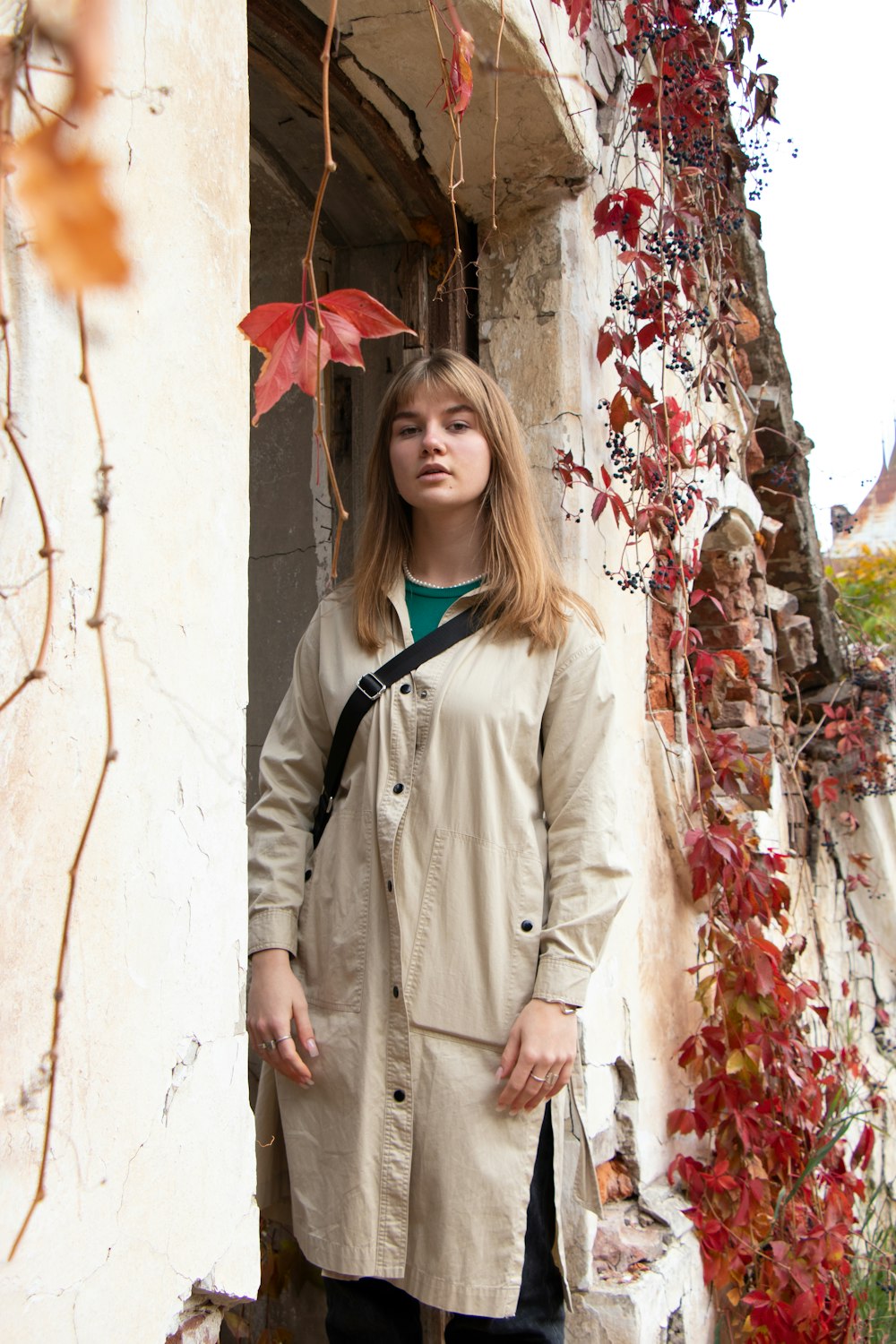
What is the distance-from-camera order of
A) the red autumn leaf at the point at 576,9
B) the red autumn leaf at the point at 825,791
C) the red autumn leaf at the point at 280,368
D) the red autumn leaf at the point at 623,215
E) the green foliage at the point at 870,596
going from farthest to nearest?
the green foliage at the point at 870,596, the red autumn leaf at the point at 825,791, the red autumn leaf at the point at 623,215, the red autumn leaf at the point at 576,9, the red autumn leaf at the point at 280,368

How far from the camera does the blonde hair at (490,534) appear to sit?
6.25 feet

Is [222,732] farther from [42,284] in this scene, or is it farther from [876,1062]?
[876,1062]

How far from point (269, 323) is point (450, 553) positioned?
0.78m

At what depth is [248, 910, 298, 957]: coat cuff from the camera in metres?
1.83

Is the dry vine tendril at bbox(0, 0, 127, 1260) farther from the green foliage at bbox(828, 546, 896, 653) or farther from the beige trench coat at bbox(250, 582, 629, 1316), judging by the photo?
the green foliage at bbox(828, 546, 896, 653)

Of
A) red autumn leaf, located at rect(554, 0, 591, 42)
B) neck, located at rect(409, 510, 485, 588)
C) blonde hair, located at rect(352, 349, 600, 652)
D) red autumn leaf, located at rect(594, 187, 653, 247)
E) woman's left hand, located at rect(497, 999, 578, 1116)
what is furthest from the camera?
red autumn leaf, located at rect(594, 187, 653, 247)

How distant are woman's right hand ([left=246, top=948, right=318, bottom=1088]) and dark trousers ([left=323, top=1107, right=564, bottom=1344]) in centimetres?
35

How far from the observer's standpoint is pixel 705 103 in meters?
3.03

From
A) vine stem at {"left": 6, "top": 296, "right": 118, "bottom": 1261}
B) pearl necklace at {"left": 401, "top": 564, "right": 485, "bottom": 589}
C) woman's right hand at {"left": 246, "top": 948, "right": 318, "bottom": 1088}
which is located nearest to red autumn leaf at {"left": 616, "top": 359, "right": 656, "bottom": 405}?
pearl necklace at {"left": 401, "top": 564, "right": 485, "bottom": 589}

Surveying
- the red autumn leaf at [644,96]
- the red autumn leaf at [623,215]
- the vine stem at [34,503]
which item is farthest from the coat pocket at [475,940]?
the red autumn leaf at [644,96]

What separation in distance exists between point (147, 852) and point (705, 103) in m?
2.69

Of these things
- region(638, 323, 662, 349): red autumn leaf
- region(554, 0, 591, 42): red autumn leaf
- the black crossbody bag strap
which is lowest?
the black crossbody bag strap

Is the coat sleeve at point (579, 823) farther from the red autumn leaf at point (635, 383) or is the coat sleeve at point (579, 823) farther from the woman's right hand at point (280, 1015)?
the red autumn leaf at point (635, 383)

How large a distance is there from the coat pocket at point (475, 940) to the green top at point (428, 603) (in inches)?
14.7
